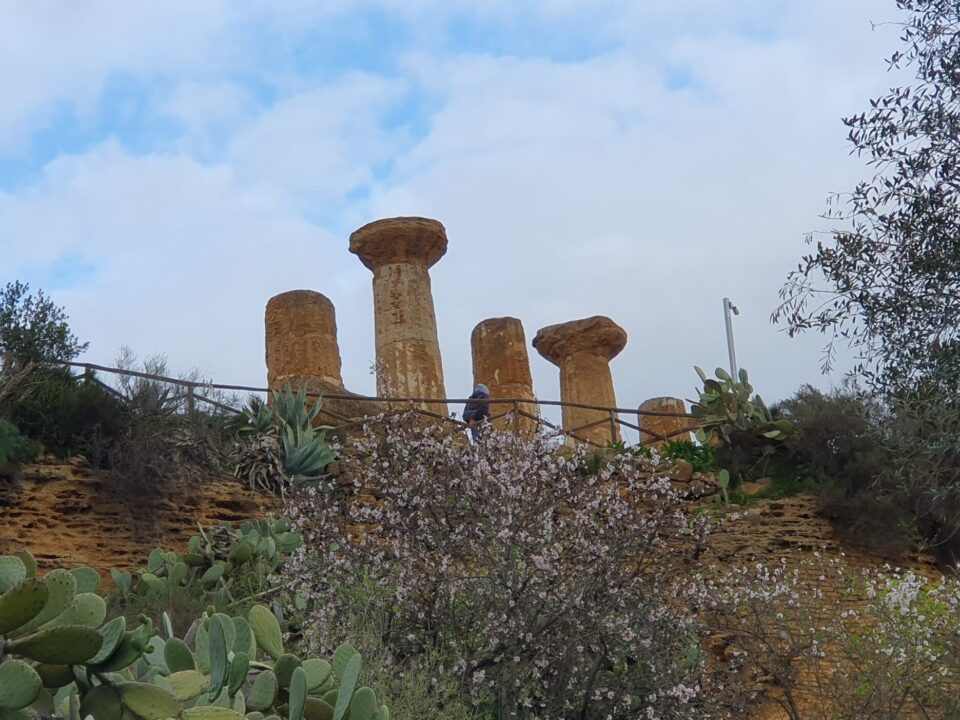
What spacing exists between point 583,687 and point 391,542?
→ 5.44 ft

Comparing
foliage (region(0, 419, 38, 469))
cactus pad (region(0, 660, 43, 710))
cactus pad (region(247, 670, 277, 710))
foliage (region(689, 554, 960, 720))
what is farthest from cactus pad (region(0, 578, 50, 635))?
foliage (region(0, 419, 38, 469))

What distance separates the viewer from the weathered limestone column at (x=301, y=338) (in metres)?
15.8

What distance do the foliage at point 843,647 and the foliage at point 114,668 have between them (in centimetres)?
439

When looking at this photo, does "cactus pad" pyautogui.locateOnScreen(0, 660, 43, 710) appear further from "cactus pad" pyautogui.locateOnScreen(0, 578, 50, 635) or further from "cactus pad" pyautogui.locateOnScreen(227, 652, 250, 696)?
"cactus pad" pyautogui.locateOnScreen(227, 652, 250, 696)

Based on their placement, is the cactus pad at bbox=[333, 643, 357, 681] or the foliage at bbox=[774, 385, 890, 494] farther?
the foliage at bbox=[774, 385, 890, 494]

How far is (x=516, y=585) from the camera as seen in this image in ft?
26.9

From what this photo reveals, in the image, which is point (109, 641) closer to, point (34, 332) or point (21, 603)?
point (21, 603)

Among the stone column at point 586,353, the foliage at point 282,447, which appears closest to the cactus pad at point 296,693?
the foliage at point 282,447

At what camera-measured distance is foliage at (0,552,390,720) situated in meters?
3.68

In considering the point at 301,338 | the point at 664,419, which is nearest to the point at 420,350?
the point at 301,338

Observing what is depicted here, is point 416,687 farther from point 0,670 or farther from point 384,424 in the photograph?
point 0,670

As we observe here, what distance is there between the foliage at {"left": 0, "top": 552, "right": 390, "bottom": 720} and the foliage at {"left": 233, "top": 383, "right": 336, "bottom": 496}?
7.08m

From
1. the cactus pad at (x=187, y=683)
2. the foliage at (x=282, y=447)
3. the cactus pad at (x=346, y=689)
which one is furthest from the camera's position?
the foliage at (x=282, y=447)

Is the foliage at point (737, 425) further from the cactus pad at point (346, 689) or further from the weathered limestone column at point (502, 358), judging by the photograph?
the cactus pad at point (346, 689)
